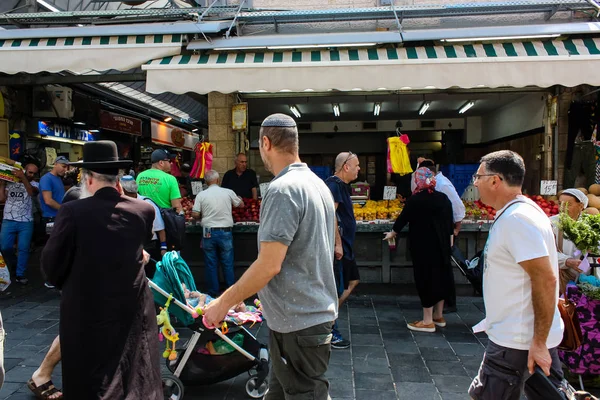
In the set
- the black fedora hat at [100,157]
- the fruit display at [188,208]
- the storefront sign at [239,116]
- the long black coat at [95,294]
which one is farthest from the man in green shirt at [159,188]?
the long black coat at [95,294]

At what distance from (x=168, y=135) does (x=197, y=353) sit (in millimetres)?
12988

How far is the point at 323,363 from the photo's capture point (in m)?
2.31

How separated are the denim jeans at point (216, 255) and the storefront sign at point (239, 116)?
196 cm

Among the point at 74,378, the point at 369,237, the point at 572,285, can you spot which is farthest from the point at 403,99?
the point at 74,378

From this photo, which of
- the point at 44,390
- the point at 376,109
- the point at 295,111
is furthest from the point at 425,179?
the point at 295,111

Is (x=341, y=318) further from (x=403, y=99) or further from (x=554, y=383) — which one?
(x=403, y=99)

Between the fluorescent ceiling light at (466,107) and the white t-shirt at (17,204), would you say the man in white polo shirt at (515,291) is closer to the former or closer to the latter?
the white t-shirt at (17,204)

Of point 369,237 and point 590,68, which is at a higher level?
point 590,68

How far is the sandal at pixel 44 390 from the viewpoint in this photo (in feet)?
11.8

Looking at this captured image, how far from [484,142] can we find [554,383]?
11.0 metres

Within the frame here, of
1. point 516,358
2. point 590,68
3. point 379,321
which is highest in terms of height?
point 590,68

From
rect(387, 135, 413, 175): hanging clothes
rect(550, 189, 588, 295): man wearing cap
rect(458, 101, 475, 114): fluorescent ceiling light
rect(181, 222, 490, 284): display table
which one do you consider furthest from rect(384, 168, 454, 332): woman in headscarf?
rect(458, 101, 475, 114): fluorescent ceiling light

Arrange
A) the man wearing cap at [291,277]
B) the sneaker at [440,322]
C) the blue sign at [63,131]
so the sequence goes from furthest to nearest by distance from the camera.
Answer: the blue sign at [63,131] < the sneaker at [440,322] < the man wearing cap at [291,277]

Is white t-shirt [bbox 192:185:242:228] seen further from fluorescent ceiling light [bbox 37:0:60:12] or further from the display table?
fluorescent ceiling light [bbox 37:0:60:12]
